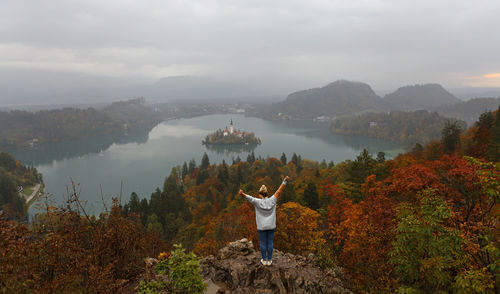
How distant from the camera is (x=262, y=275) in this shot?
6.59 metres

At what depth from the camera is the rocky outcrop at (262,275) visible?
6332 millimetres

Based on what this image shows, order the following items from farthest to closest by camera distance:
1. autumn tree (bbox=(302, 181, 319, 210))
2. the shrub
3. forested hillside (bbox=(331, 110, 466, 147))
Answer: forested hillside (bbox=(331, 110, 466, 147)) → autumn tree (bbox=(302, 181, 319, 210)) → the shrub

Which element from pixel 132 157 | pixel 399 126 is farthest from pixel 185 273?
pixel 399 126

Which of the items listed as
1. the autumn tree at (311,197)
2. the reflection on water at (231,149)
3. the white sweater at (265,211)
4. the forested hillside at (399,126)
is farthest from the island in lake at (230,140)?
the white sweater at (265,211)

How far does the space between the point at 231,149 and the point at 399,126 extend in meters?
90.3

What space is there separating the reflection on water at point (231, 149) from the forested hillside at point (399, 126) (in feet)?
212

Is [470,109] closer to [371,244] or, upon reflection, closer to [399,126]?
[399,126]

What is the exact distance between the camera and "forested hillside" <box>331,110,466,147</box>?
377ft

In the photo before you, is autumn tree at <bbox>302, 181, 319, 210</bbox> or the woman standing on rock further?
autumn tree at <bbox>302, 181, 319, 210</bbox>

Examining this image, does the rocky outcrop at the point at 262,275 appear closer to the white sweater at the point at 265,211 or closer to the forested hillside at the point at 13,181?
the white sweater at the point at 265,211

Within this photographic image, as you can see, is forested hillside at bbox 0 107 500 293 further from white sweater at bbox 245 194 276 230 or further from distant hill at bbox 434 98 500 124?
distant hill at bbox 434 98 500 124

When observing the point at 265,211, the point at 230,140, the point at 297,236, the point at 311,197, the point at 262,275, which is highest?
the point at 265,211

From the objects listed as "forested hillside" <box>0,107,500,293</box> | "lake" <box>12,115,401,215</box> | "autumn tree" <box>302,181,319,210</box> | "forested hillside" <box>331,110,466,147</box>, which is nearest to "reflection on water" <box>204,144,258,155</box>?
"lake" <box>12,115,401,215</box>

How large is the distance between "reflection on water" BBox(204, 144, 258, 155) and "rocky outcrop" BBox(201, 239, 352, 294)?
303 ft
